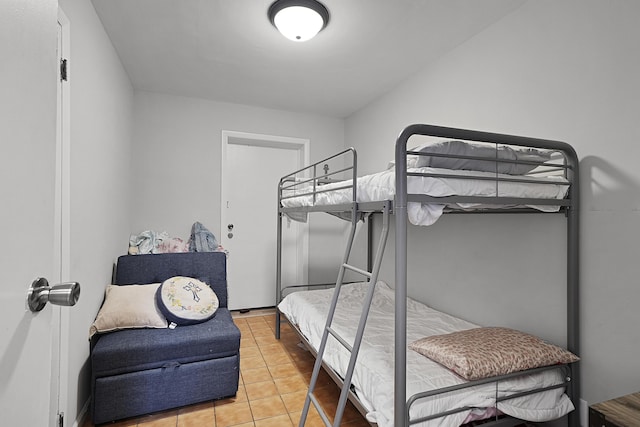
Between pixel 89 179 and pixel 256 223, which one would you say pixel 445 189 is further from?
pixel 256 223

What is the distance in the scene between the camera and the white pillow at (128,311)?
6.61 ft

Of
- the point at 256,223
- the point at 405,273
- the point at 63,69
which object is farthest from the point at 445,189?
the point at 256,223

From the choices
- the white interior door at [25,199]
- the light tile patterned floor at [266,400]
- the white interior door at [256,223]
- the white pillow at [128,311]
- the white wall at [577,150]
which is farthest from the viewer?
the white interior door at [256,223]

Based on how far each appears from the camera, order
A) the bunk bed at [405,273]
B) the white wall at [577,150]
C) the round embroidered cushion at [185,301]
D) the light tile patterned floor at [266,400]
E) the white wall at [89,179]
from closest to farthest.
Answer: the bunk bed at [405,273]
the white wall at [577,150]
the white wall at [89,179]
the light tile patterned floor at [266,400]
the round embroidered cushion at [185,301]

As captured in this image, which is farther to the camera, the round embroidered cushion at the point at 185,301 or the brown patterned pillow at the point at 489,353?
the round embroidered cushion at the point at 185,301

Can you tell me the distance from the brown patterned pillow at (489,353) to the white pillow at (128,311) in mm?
1650

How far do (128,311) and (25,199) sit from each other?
5.73 feet

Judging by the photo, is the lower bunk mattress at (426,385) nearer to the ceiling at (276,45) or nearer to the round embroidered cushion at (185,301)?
the round embroidered cushion at (185,301)

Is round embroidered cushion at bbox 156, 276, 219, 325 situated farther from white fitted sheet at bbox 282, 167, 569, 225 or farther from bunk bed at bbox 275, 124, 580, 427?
white fitted sheet at bbox 282, 167, 569, 225

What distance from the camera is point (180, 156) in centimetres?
350

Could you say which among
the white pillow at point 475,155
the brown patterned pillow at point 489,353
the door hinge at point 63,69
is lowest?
the brown patterned pillow at point 489,353

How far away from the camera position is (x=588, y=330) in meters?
1.61

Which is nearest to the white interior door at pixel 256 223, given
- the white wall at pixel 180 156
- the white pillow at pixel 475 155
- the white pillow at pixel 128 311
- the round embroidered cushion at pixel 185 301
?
the white wall at pixel 180 156

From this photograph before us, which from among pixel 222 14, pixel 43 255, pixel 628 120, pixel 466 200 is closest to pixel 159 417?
pixel 43 255
